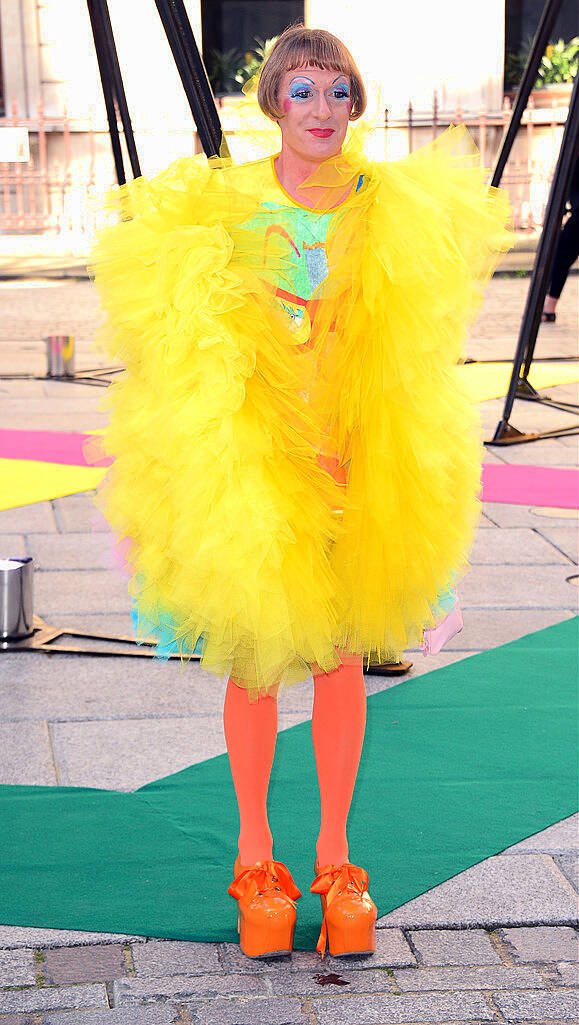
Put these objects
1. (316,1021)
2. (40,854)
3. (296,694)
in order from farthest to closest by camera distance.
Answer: (296,694)
(40,854)
(316,1021)

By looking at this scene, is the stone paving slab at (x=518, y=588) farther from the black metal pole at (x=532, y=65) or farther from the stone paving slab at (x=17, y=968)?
the stone paving slab at (x=17, y=968)

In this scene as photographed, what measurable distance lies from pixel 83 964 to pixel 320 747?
63 cm

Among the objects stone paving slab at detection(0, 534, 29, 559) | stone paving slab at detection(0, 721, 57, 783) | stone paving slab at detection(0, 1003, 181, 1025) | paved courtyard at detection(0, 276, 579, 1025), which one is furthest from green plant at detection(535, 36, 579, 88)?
→ stone paving slab at detection(0, 1003, 181, 1025)

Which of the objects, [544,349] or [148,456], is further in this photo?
[544,349]

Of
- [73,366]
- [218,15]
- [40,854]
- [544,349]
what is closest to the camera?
[40,854]

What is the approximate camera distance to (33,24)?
69.2ft

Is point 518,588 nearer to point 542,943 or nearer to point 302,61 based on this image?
point 542,943

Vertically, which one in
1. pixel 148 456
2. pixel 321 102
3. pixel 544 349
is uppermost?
pixel 321 102

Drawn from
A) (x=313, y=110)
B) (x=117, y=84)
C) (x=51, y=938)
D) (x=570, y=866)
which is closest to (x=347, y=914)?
(x=51, y=938)

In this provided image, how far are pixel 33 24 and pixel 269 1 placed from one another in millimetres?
7652

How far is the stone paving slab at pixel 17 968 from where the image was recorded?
8.61 feet

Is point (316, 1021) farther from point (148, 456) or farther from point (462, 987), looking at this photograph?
point (148, 456)

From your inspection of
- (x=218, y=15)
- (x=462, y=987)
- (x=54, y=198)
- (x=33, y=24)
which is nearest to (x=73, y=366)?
(x=462, y=987)

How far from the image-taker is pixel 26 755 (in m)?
3.69
